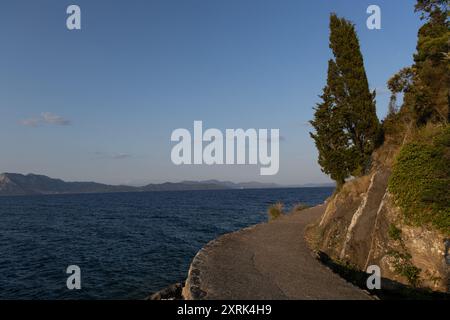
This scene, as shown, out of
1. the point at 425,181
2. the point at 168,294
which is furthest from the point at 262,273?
the point at 168,294

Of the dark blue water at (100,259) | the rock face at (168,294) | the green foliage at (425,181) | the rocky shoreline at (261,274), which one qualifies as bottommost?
the dark blue water at (100,259)

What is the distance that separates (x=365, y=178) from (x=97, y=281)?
62.6 feet

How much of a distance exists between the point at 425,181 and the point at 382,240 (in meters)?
3.06

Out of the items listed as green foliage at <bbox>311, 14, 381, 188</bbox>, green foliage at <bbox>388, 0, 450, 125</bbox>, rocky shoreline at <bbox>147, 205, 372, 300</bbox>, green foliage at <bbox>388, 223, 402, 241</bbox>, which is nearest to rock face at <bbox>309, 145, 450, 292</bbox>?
green foliage at <bbox>388, 223, 402, 241</bbox>

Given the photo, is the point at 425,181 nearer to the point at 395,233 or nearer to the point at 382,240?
the point at 395,233

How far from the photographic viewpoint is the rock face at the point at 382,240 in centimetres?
1127

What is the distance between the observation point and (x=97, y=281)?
816 inches

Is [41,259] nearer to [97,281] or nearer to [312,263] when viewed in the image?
[97,281]

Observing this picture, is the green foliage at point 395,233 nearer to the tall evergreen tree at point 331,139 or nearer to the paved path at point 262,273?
the paved path at point 262,273

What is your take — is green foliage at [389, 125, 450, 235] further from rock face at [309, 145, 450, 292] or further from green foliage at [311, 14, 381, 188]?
green foliage at [311, 14, 381, 188]

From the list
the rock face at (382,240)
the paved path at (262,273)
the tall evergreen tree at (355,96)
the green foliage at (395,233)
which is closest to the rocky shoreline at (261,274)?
the paved path at (262,273)

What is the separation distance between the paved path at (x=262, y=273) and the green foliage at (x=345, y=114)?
6822 millimetres

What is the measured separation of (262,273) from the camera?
37.2ft
